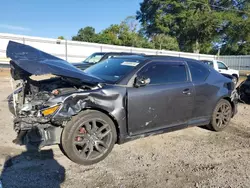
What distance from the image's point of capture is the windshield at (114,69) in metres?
4.10

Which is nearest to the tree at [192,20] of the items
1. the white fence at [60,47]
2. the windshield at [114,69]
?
the white fence at [60,47]

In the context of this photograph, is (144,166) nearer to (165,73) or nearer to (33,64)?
(165,73)

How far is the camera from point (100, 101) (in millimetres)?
3584

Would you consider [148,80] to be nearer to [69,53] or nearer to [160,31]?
[69,53]

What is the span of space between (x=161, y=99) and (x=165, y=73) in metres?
0.55

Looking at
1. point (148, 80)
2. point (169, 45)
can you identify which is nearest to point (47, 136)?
point (148, 80)

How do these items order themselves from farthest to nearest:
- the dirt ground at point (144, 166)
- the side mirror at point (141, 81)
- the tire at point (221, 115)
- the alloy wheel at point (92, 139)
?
1. the tire at point (221, 115)
2. the side mirror at point (141, 81)
3. the alloy wheel at point (92, 139)
4. the dirt ground at point (144, 166)

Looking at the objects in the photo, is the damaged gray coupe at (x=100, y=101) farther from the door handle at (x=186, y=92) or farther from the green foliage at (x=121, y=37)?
the green foliage at (x=121, y=37)

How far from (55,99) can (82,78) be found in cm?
53

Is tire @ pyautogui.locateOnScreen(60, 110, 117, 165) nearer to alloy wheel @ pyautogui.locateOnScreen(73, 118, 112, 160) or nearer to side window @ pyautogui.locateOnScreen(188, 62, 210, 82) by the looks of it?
alloy wheel @ pyautogui.locateOnScreen(73, 118, 112, 160)

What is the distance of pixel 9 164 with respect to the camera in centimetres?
336

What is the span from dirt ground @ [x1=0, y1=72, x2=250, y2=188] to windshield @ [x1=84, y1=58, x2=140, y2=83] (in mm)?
1236

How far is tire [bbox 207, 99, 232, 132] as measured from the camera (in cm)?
522

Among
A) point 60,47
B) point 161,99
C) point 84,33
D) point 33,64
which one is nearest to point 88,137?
point 33,64
